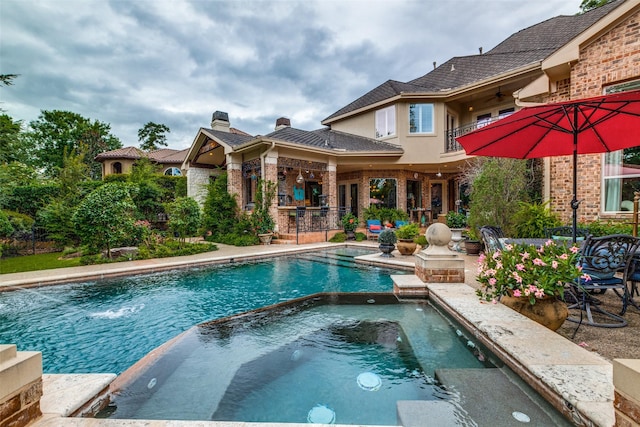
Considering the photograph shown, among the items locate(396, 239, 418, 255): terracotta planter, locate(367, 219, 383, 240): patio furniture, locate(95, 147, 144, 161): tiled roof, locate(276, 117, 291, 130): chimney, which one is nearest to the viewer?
locate(396, 239, 418, 255): terracotta planter

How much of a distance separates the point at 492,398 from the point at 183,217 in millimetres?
9611

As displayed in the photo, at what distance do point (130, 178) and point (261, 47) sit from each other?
893 cm

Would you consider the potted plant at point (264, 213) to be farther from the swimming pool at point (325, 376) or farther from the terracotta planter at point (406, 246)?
the swimming pool at point (325, 376)

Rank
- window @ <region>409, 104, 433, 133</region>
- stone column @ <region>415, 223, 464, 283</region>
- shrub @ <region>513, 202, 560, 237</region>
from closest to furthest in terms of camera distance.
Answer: stone column @ <region>415, 223, 464, 283</region>, shrub @ <region>513, 202, 560, 237</region>, window @ <region>409, 104, 433, 133</region>

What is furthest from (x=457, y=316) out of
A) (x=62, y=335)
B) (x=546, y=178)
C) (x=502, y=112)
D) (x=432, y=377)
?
(x=502, y=112)

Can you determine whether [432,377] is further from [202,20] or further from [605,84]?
[202,20]

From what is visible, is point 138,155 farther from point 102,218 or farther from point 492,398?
point 492,398

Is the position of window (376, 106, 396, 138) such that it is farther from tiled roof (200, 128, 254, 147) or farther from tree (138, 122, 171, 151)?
tree (138, 122, 171, 151)

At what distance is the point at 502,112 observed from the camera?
1211 centimetres

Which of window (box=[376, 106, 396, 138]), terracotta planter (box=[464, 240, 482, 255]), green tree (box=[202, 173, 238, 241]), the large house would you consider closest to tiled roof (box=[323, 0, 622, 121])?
the large house

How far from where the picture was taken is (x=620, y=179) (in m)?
6.16

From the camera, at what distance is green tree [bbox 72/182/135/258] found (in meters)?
7.70

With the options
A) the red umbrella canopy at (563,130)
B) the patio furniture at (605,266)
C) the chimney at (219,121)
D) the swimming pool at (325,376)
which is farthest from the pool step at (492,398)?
the chimney at (219,121)

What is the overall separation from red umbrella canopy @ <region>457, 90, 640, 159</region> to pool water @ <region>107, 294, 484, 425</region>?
100 inches
